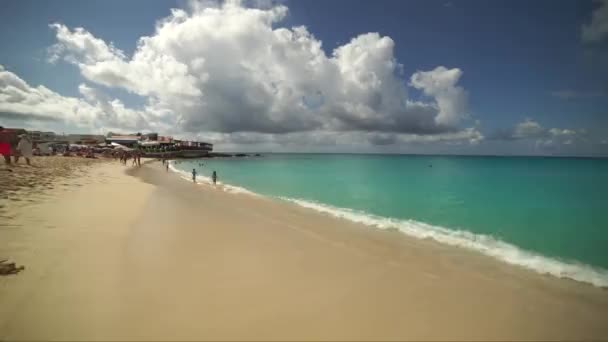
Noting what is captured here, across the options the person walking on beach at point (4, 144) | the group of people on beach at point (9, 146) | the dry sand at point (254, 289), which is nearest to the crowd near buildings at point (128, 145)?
the group of people on beach at point (9, 146)

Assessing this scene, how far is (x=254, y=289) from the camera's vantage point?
481 centimetres

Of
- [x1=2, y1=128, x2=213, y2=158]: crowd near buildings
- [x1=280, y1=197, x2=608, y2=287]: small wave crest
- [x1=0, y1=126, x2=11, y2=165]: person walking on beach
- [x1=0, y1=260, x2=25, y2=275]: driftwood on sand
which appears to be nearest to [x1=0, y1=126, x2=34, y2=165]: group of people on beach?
[x1=0, y1=126, x2=11, y2=165]: person walking on beach

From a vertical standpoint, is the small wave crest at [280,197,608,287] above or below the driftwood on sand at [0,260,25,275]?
below

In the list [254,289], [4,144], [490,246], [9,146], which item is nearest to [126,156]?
[9,146]

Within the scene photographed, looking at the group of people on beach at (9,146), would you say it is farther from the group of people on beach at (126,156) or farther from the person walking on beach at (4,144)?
the group of people on beach at (126,156)

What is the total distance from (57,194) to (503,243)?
18200 millimetres

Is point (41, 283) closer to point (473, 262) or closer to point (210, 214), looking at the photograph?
point (210, 214)

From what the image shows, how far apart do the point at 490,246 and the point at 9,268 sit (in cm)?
1257

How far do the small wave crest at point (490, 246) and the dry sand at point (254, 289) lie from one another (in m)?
0.75

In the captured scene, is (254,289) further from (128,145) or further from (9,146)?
(128,145)

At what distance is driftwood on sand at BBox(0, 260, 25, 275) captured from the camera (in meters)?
4.25

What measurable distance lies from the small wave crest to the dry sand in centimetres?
75

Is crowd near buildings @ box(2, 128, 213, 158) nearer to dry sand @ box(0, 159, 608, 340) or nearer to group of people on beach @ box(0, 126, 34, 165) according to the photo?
group of people on beach @ box(0, 126, 34, 165)

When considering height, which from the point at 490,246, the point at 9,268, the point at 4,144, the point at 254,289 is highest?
the point at 4,144
